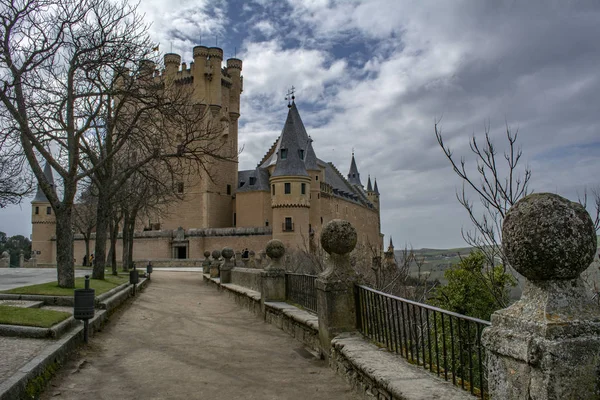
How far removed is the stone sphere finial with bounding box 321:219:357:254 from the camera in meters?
6.21

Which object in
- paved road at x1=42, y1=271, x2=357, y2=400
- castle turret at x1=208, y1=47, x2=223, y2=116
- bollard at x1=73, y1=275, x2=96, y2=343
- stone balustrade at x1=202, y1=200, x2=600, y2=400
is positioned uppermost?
castle turret at x1=208, y1=47, x2=223, y2=116

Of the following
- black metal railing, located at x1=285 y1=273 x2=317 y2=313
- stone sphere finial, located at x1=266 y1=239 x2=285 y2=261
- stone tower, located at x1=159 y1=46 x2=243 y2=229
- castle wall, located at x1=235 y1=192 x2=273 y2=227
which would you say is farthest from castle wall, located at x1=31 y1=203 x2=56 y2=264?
black metal railing, located at x1=285 y1=273 x2=317 y2=313

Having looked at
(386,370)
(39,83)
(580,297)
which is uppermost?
(39,83)

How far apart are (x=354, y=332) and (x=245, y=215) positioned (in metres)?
51.2

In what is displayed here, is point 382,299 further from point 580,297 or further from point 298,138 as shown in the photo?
point 298,138

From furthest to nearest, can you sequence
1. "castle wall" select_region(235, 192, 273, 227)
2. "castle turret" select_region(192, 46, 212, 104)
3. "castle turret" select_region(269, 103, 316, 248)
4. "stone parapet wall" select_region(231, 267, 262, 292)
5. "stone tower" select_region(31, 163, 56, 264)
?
"stone tower" select_region(31, 163, 56, 264) < "castle wall" select_region(235, 192, 273, 227) < "castle turret" select_region(192, 46, 212, 104) < "castle turret" select_region(269, 103, 316, 248) < "stone parapet wall" select_region(231, 267, 262, 292)

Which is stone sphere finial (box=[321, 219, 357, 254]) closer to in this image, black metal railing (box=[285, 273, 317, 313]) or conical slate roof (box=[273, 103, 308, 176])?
black metal railing (box=[285, 273, 317, 313])

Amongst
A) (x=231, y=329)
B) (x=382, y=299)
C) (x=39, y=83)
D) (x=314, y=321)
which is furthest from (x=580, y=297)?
(x=39, y=83)

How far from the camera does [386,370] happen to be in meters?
4.50

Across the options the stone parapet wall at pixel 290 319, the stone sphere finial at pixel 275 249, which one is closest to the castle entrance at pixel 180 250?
the stone parapet wall at pixel 290 319

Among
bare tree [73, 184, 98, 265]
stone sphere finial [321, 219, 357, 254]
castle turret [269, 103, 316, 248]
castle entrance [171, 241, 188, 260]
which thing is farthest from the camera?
castle entrance [171, 241, 188, 260]

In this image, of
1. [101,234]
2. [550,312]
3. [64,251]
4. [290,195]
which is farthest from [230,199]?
[550,312]

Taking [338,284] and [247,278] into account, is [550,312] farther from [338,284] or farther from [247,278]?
[247,278]

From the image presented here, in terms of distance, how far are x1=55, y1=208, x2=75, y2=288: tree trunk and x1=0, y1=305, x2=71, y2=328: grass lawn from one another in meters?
4.58
